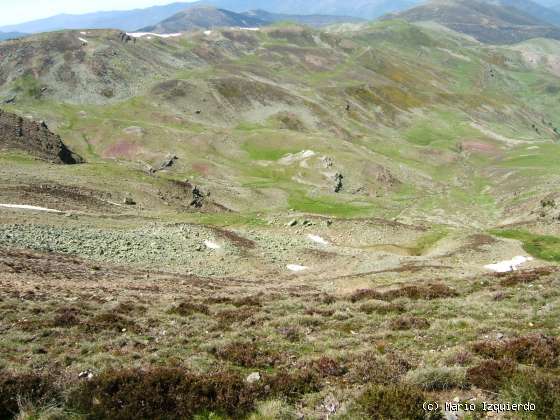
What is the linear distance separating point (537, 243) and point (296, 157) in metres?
63.9

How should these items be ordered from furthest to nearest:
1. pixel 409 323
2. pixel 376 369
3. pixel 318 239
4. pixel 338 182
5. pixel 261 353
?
pixel 338 182 → pixel 318 239 → pixel 409 323 → pixel 261 353 → pixel 376 369

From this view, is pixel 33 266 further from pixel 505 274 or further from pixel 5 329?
pixel 505 274

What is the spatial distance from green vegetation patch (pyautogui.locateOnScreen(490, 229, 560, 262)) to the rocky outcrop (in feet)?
235

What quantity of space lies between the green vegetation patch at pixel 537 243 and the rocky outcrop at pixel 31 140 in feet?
235

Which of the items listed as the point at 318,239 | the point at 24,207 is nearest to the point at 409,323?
the point at 318,239

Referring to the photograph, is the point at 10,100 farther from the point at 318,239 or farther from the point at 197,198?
the point at 318,239

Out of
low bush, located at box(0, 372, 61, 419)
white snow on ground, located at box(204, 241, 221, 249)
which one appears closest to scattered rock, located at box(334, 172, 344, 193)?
white snow on ground, located at box(204, 241, 221, 249)

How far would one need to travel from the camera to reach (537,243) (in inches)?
1950

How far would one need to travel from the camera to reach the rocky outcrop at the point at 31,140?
73.8 m

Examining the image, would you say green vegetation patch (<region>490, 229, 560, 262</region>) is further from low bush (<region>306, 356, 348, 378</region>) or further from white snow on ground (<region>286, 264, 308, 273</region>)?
low bush (<region>306, 356, 348, 378</region>)

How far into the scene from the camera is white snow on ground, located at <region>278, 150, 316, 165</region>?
10469 centimetres

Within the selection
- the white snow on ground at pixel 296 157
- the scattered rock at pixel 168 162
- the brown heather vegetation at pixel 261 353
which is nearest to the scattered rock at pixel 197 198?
the scattered rock at pixel 168 162

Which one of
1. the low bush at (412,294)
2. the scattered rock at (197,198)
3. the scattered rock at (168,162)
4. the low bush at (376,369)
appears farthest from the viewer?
the scattered rock at (168,162)

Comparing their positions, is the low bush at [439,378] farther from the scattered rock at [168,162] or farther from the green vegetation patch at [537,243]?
the scattered rock at [168,162]
